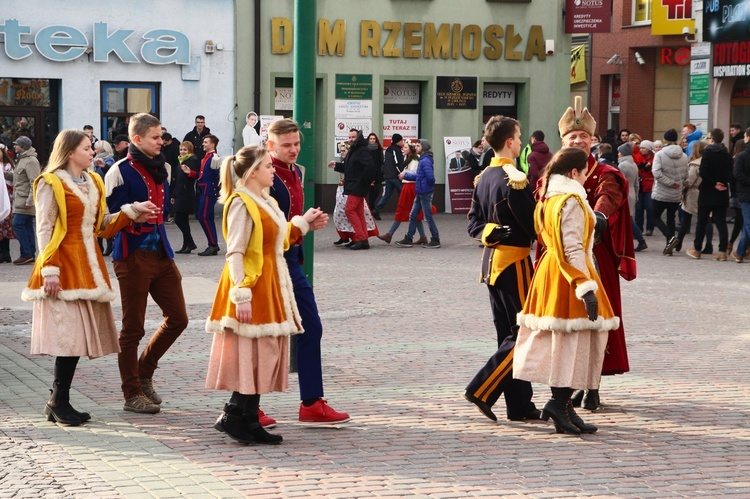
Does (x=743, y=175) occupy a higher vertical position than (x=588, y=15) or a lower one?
lower

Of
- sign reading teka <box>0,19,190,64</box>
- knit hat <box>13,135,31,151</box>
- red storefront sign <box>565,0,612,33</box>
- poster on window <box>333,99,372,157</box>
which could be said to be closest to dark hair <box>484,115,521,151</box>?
knit hat <box>13,135,31,151</box>

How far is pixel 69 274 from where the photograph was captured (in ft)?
24.8

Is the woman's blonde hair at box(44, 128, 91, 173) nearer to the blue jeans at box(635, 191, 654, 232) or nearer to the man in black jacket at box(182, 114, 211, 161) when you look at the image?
the blue jeans at box(635, 191, 654, 232)

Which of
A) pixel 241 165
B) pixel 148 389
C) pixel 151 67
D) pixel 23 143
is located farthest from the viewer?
pixel 151 67

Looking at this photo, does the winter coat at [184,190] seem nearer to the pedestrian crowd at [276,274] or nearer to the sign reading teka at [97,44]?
the sign reading teka at [97,44]

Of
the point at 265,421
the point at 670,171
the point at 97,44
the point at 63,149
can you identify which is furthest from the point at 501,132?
the point at 97,44

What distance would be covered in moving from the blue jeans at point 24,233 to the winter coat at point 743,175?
9.84 meters

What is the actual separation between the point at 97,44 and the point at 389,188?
256 inches

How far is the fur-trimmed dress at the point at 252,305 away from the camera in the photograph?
22.3ft

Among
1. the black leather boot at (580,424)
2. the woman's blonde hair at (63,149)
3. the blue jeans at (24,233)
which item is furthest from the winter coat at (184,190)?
the black leather boot at (580,424)

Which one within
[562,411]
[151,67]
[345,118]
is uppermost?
[151,67]

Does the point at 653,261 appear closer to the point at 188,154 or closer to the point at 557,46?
the point at 188,154

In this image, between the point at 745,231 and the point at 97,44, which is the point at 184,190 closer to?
the point at 97,44

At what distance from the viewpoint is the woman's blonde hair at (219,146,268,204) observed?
6926 millimetres
